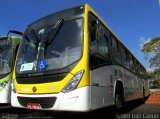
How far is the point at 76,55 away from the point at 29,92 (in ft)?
5.18

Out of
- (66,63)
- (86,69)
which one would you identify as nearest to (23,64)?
(66,63)

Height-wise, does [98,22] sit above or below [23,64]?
above

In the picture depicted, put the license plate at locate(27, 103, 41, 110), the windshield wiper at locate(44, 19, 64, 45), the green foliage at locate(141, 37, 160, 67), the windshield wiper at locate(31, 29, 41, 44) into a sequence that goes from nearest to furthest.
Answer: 1. the license plate at locate(27, 103, 41, 110)
2. the windshield wiper at locate(44, 19, 64, 45)
3. the windshield wiper at locate(31, 29, 41, 44)
4. the green foliage at locate(141, 37, 160, 67)

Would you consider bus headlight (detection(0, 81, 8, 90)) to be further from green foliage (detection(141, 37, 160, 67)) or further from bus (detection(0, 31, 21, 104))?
green foliage (detection(141, 37, 160, 67))

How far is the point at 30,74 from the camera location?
290 inches

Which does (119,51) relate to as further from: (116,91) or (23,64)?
(23,64)

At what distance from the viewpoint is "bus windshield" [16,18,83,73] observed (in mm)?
6978

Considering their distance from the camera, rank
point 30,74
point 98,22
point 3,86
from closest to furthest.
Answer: point 30,74
point 98,22
point 3,86

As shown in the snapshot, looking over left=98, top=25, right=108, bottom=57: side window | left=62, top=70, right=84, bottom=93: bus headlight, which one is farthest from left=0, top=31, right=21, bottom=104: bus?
left=62, top=70, right=84, bottom=93: bus headlight

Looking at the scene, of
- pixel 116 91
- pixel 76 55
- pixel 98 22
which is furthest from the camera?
pixel 116 91

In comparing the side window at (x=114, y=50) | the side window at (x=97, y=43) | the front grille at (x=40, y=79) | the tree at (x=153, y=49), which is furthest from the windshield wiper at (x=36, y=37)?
the tree at (x=153, y=49)

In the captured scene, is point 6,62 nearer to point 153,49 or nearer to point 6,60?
point 6,60

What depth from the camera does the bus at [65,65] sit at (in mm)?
6629

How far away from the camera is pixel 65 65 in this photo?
683 cm
